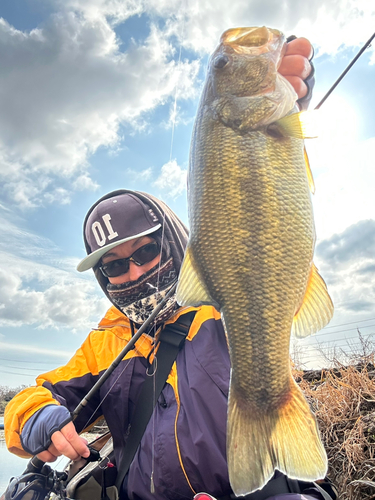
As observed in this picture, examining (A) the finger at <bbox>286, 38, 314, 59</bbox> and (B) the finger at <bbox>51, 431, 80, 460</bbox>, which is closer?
(A) the finger at <bbox>286, 38, 314, 59</bbox>

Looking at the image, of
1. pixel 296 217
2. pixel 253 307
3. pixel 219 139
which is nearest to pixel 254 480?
pixel 253 307

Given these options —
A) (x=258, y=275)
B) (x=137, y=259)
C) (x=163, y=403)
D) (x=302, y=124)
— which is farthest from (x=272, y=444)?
(x=137, y=259)

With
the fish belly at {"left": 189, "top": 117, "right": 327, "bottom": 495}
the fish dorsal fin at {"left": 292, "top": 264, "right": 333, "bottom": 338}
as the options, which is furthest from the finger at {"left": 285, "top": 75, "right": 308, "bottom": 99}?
the fish dorsal fin at {"left": 292, "top": 264, "right": 333, "bottom": 338}

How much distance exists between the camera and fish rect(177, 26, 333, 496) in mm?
1479

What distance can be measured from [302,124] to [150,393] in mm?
2028

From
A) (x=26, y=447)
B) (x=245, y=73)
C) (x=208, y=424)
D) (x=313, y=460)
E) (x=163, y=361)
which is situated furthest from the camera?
(x=163, y=361)

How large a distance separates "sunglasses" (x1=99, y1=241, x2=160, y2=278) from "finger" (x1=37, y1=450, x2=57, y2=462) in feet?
4.30

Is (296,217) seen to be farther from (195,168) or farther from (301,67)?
(301,67)

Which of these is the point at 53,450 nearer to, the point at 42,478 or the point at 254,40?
the point at 42,478

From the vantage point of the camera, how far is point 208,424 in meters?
2.17

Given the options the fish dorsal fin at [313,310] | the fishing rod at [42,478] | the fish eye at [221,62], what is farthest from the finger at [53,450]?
the fish eye at [221,62]

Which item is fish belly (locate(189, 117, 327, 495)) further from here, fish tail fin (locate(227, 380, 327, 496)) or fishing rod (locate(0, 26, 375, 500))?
fishing rod (locate(0, 26, 375, 500))

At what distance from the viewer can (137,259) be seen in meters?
2.82

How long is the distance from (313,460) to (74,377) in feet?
7.09
